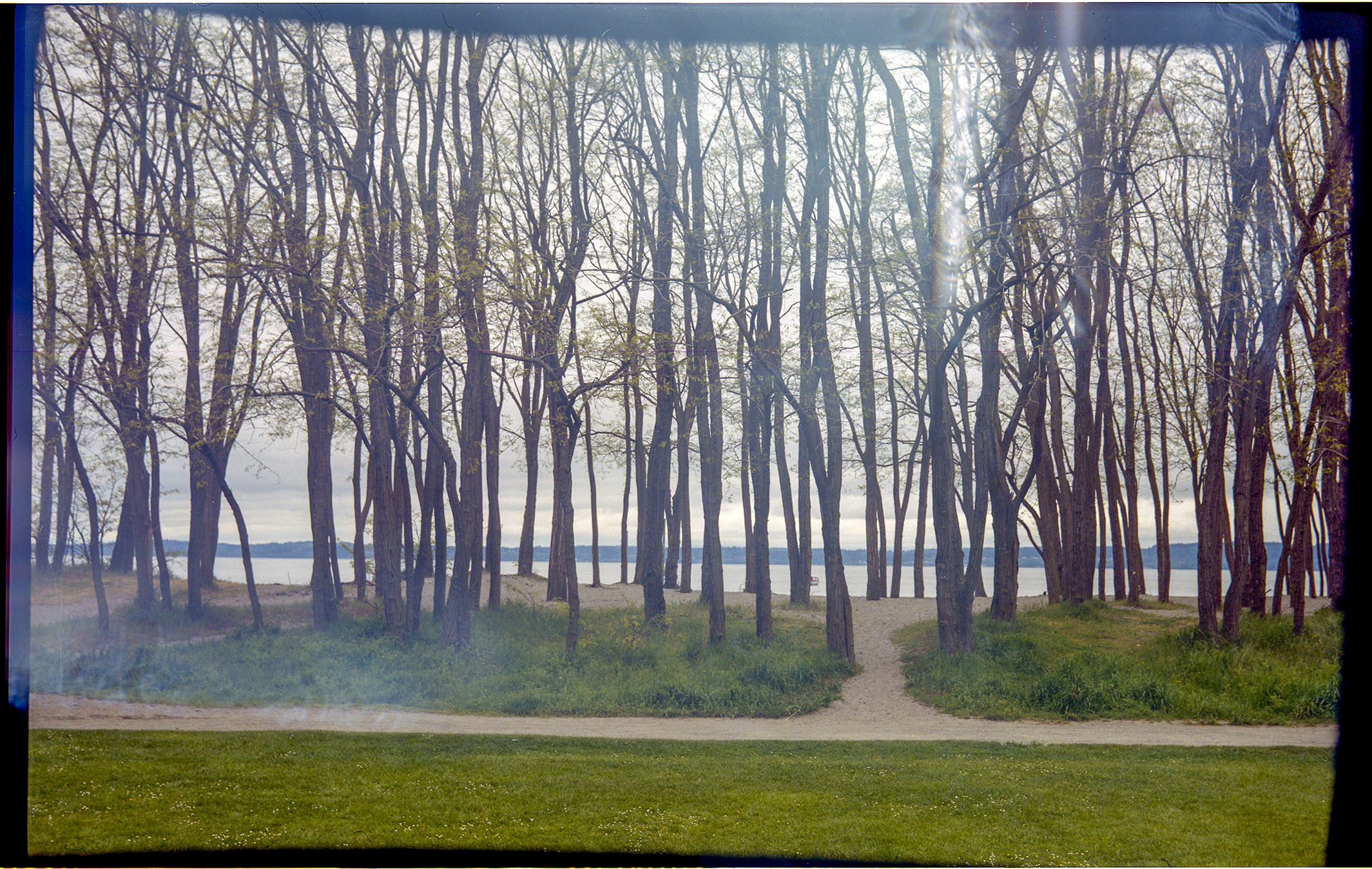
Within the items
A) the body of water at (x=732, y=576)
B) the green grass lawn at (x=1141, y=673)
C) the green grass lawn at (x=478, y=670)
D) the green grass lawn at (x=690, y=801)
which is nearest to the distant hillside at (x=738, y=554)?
the body of water at (x=732, y=576)

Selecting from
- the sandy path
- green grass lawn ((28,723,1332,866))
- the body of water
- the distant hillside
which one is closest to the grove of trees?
the distant hillside

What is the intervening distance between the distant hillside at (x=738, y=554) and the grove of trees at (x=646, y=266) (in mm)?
316

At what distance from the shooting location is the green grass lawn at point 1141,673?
345 inches

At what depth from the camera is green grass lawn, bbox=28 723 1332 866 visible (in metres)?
5.14

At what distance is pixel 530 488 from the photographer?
1526 centimetres

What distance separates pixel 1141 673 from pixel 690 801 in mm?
6522

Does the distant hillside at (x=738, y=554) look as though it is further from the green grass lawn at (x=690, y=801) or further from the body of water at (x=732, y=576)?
the green grass lawn at (x=690, y=801)

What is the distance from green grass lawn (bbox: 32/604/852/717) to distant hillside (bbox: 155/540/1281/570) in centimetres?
120

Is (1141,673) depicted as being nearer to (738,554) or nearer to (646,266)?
(646,266)

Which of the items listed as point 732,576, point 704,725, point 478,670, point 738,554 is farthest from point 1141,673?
point 732,576

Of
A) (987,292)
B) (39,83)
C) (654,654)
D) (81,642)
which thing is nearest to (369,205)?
(39,83)

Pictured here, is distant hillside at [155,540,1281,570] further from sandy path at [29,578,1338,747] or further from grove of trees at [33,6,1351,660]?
sandy path at [29,578,1338,747]

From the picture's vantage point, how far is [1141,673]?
9.57 m

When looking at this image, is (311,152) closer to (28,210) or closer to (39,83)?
(39,83)
